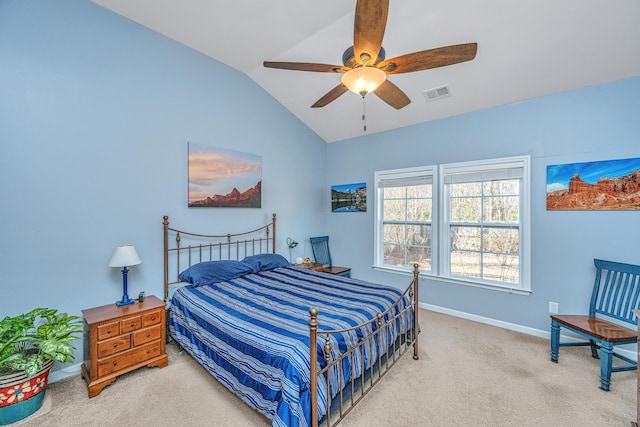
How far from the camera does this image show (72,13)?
2.40 m

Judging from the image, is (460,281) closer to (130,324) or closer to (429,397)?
(429,397)

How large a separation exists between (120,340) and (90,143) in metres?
1.83

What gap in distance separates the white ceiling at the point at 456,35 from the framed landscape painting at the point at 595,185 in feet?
2.89

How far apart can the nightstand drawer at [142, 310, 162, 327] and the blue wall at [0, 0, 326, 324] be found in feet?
1.85

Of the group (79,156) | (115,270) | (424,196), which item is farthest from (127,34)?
(424,196)

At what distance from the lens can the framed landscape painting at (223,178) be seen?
10.7 ft

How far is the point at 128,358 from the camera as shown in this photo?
2277 millimetres

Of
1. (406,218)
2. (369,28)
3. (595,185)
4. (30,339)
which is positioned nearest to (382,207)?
(406,218)

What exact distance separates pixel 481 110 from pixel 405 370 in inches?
130

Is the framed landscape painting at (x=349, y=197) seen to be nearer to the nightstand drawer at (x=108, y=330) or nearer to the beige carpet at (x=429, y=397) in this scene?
the beige carpet at (x=429, y=397)

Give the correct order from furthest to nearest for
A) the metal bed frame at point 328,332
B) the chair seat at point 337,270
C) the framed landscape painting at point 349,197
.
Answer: the framed landscape painting at point 349,197 < the chair seat at point 337,270 < the metal bed frame at point 328,332

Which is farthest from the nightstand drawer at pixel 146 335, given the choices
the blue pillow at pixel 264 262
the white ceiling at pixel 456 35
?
the white ceiling at pixel 456 35

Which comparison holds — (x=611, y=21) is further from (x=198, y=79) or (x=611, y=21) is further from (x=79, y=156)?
(x=79, y=156)

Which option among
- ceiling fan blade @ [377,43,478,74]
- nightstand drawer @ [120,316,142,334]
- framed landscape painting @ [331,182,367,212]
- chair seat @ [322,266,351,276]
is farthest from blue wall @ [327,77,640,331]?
nightstand drawer @ [120,316,142,334]
